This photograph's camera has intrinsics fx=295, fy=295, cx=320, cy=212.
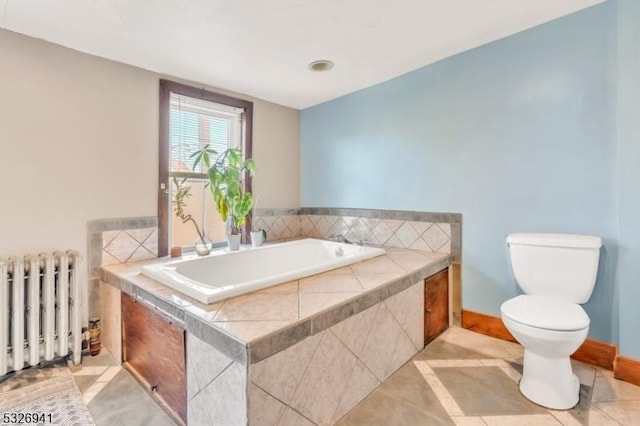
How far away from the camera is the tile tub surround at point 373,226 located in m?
2.40

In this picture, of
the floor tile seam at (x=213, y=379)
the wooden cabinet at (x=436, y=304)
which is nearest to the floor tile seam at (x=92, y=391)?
the floor tile seam at (x=213, y=379)

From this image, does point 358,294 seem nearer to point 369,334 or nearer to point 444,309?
point 369,334

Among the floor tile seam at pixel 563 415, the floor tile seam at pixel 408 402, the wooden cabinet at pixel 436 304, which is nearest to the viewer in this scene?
the floor tile seam at pixel 563 415

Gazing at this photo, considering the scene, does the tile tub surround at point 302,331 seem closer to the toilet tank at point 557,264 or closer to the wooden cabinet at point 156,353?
the wooden cabinet at point 156,353

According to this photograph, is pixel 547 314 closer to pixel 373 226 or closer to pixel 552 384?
pixel 552 384

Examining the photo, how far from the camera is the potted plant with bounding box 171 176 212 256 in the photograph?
2.49 metres

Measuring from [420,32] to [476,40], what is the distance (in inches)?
18.6

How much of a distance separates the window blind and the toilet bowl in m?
2.62

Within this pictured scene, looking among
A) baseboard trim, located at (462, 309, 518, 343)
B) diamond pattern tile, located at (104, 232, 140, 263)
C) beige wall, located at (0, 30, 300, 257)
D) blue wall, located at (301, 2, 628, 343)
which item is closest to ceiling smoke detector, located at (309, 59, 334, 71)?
blue wall, located at (301, 2, 628, 343)

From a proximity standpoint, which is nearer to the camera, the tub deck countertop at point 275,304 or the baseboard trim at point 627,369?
the tub deck countertop at point 275,304

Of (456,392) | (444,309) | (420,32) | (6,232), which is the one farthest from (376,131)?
(6,232)

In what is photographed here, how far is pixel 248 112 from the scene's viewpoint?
303 centimetres

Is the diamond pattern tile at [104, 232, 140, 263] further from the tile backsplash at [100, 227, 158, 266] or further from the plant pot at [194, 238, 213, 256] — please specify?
the plant pot at [194, 238, 213, 256]

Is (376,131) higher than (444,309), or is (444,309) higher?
(376,131)
